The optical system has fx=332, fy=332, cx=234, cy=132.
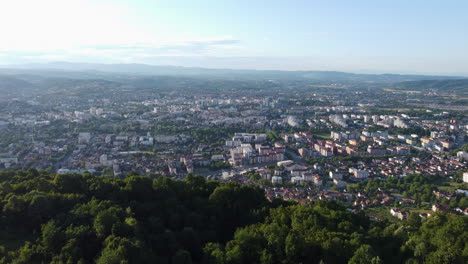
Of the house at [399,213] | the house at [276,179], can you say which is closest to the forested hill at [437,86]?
the house at [276,179]

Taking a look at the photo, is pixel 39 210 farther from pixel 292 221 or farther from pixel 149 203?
pixel 292 221

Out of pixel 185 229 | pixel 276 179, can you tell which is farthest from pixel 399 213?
pixel 185 229

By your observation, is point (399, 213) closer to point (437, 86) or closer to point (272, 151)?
point (272, 151)

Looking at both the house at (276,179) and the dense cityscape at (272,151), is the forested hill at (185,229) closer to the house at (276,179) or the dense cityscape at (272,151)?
the dense cityscape at (272,151)

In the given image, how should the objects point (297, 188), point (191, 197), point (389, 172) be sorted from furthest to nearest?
point (389, 172), point (297, 188), point (191, 197)

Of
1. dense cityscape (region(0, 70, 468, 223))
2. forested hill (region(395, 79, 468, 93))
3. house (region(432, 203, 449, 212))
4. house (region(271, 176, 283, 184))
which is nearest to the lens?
house (region(432, 203, 449, 212))

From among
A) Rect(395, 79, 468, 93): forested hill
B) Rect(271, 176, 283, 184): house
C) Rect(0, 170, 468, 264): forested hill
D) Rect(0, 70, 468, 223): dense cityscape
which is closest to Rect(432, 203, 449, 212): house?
Rect(0, 70, 468, 223): dense cityscape

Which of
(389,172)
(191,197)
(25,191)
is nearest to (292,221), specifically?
(191,197)

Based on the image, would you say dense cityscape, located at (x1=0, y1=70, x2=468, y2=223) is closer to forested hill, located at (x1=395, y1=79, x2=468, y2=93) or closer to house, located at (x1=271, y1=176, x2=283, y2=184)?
house, located at (x1=271, y1=176, x2=283, y2=184)

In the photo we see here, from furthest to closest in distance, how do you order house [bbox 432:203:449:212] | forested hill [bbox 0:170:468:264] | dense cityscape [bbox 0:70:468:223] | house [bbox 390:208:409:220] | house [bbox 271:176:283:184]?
house [bbox 271:176:283:184]
dense cityscape [bbox 0:70:468:223]
house [bbox 432:203:449:212]
house [bbox 390:208:409:220]
forested hill [bbox 0:170:468:264]
